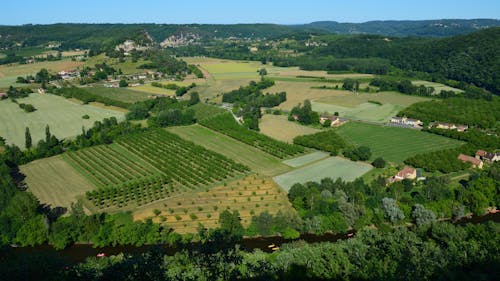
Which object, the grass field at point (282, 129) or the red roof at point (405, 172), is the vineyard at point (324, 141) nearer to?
the grass field at point (282, 129)

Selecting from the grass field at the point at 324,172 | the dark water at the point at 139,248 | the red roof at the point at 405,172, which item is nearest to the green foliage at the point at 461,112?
the grass field at the point at 324,172

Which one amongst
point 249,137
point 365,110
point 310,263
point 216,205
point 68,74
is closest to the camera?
point 310,263

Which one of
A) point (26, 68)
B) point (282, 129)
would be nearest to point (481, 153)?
point (282, 129)

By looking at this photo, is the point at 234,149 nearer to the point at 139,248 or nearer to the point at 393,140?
the point at 393,140

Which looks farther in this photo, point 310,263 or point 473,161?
point 473,161

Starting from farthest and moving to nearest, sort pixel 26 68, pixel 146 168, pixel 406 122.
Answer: pixel 26 68
pixel 406 122
pixel 146 168

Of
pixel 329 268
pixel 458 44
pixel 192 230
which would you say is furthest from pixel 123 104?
pixel 458 44
